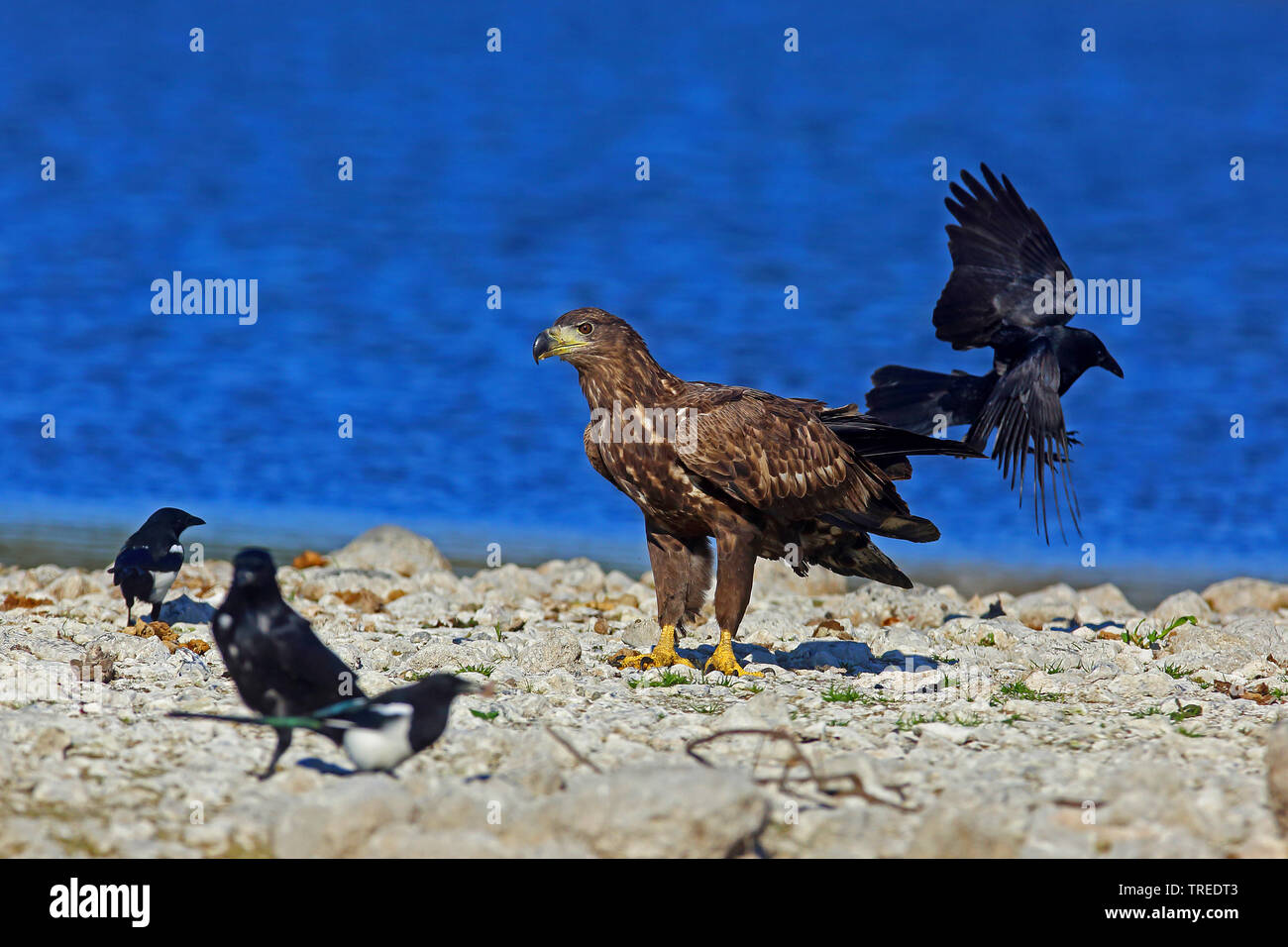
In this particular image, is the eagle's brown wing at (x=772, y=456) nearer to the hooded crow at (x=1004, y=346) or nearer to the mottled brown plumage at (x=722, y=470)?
the mottled brown plumage at (x=722, y=470)

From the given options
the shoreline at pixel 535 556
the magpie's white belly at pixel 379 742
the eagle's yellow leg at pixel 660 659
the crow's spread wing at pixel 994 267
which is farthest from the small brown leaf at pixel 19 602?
the crow's spread wing at pixel 994 267

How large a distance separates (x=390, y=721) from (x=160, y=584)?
3.62 m

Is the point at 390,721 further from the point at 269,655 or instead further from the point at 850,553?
the point at 850,553

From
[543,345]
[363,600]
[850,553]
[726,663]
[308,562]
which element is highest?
[543,345]

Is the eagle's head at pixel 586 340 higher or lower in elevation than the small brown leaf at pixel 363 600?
higher

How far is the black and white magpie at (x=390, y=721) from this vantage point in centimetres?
386

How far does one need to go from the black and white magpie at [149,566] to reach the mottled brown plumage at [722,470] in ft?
7.90

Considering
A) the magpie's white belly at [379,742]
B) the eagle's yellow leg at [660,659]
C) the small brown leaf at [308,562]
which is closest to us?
the magpie's white belly at [379,742]

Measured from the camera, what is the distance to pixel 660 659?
6305 millimetres

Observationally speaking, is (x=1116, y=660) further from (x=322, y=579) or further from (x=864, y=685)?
(x=322, y=579)

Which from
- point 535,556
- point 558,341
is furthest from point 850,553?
point 535,556

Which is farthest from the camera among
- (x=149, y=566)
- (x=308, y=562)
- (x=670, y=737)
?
(x=308, y=562)

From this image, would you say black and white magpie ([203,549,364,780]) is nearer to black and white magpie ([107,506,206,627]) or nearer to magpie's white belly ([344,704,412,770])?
magpie's white belly ([344,704,412,770])

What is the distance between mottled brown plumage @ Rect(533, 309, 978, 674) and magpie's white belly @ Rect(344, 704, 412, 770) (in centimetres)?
251
